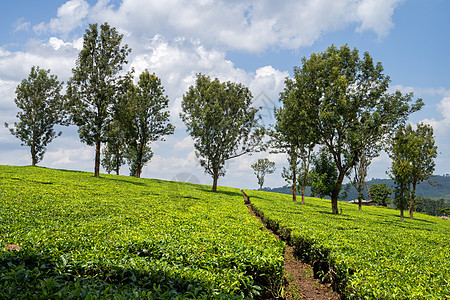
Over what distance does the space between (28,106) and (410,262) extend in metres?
68.8

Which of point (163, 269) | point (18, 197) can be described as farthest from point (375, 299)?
point (18, 197)

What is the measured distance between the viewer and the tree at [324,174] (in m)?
33.3

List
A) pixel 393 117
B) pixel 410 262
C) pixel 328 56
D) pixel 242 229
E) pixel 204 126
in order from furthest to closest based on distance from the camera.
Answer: pixel 204 126 → pixel 328 56 → pixel 393 117 → pixel 242 229 → pixel 410 262

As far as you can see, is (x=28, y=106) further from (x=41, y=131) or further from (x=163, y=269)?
(x=163, y=269)

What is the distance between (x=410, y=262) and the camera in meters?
9.52

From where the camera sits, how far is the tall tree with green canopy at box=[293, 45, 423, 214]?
29.4 meters

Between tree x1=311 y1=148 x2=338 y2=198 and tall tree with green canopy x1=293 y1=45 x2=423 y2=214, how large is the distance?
7.53 ft

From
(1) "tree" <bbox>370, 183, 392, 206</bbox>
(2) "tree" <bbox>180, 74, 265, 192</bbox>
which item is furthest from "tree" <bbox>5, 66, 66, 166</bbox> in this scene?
(1) "tree" <bbox>370, 183, 392, 206</bbox>

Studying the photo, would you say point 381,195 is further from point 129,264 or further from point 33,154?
point 129,264

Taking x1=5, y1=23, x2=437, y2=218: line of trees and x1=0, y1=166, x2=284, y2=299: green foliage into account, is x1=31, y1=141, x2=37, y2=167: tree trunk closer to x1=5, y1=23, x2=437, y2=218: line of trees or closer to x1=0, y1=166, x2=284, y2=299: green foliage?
x1=5, y1=23, x2=437, y2=218: line of trees

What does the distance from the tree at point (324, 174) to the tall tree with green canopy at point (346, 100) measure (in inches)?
90.3

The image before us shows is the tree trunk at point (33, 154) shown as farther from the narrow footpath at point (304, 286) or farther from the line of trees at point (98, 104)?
the narrow footpath at point (304, 286)

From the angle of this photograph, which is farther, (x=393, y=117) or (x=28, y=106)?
(x=28, y=106)

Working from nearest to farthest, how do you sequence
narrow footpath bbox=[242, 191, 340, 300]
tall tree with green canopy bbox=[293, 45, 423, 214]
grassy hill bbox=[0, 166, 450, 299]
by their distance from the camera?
grassy hill bbox=[0, 166, 450, 299], narrow footpath bbox=[242, 191, 340, 300], tall tree with green canopy bbox=[293, 45, 423, 214]
